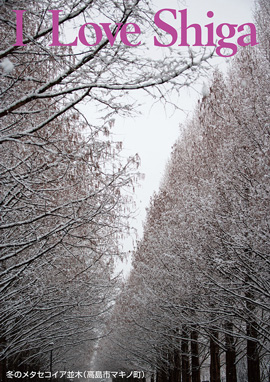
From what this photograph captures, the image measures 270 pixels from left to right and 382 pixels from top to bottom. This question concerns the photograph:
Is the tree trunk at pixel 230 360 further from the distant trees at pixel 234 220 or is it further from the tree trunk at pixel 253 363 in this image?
the tree trunk at pixel 253 363

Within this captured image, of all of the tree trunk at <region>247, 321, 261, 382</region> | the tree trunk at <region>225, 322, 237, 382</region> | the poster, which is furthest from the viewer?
the tree trunk at <region>225, 322, 237, 382</region>

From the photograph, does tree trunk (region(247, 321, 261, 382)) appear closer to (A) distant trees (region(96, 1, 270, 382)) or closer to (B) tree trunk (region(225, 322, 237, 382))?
(A) distant trees (region(96, 1, 270, 382))

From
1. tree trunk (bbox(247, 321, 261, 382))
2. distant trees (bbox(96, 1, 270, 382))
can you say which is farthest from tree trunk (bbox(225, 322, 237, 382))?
tree trunk (bbox(247, 321, 261, 382))

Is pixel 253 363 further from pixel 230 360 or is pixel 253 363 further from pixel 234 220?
pixel 234 220

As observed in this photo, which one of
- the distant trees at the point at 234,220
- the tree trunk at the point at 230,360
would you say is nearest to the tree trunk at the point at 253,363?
the distant trees at the point at 234,220

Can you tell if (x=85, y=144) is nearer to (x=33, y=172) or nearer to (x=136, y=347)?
(x=33, y=172)

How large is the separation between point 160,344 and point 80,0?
14.2m

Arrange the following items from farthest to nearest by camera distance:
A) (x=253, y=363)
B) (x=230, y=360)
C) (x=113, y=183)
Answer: (x=230, y=360)
(x=253, y=363)
(x=113, y=183)

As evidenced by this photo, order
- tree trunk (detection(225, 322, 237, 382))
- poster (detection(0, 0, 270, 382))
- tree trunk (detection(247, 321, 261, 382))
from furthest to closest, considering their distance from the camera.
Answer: tree trunk (detection(225, 322, 237, 382))
tree trunk (detection(247, 321, 261, 382))
poster (detection(0, 0, 270, 382))

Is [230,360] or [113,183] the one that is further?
[230,360]

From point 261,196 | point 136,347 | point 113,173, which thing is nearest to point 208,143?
point 261,196

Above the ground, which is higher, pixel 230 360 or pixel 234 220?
pixel 234 220

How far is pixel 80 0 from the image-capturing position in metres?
3.27

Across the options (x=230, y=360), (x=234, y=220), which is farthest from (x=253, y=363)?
(x=234, y=220)
